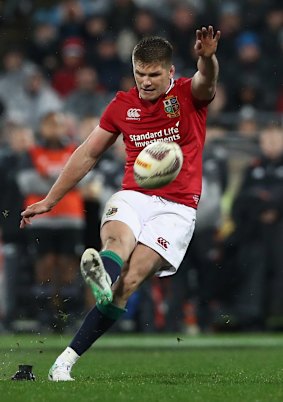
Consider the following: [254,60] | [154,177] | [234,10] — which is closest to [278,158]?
[254,60]

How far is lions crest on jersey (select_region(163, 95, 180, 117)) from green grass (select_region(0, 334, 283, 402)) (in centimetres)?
198

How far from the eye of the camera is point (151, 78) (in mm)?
8273

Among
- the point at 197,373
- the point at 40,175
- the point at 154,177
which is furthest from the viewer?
the point at 40,175

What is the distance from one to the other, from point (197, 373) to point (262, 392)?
6.25ft

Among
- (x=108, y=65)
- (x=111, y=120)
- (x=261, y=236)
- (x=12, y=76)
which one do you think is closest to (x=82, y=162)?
(x=111, y=120)

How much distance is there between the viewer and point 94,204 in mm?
15172

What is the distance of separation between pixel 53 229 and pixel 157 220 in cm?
700

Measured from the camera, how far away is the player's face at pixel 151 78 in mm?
8211

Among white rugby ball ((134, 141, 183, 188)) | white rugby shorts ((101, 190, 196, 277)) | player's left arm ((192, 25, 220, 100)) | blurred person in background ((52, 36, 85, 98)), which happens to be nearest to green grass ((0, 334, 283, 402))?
white rugby shorts ((101, 190, 196, 277))

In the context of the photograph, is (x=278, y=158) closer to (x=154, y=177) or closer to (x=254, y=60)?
(x=254, y=60)

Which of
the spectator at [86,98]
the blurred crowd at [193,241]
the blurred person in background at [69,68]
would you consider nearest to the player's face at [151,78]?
the blurred crowd at [193,241]

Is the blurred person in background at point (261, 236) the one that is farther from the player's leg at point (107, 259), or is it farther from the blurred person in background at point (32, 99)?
the player's leg at point (107, 259)

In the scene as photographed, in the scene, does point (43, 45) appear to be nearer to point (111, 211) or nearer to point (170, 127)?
point (170, 127)

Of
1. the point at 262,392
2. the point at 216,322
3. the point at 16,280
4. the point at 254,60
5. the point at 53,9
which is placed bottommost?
the point at 216,322
